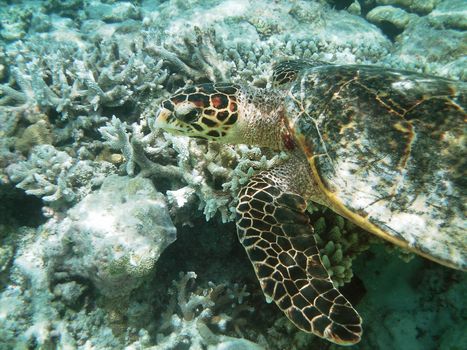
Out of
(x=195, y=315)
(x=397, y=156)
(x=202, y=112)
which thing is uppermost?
(x=397, y=156)

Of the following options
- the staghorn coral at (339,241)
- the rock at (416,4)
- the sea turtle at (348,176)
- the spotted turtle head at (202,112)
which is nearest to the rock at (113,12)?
the spotted turtle head at (202,112)

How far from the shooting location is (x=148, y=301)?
2889 millimetres

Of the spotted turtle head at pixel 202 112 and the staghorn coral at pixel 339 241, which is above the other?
the spotted turtle head at pixel 202 112

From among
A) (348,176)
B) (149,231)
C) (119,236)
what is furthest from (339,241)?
(119,236)

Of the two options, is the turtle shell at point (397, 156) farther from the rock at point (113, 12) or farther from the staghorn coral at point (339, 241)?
the rock at point (113, 12)

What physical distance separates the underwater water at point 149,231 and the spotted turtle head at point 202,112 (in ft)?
0.90

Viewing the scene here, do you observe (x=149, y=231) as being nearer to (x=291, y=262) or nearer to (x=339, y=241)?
(x=291, y=262)

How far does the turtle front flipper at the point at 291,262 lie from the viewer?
5.69ft

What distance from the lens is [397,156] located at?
2.04m

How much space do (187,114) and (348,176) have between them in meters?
1.33

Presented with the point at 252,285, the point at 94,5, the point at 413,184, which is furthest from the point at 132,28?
the point at 413,184

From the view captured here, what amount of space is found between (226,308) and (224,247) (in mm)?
539

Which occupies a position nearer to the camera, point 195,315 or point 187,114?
point 187,114

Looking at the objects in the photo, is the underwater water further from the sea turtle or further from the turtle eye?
the turtle eye
